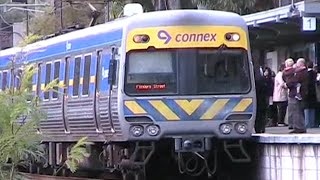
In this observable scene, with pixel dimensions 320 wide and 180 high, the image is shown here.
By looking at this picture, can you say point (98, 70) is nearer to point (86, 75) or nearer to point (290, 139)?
point (86, 75)

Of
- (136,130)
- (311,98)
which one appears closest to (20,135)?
(136,130)

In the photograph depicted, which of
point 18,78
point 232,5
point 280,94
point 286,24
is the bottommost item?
point 18,78

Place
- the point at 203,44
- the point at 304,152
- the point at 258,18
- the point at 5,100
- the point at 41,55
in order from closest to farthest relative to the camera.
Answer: the point at 5,100 → the point at 304,152 → the point at 203,44 → the point at 41,55 → the point at 258,18

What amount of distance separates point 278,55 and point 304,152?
44.7 feet

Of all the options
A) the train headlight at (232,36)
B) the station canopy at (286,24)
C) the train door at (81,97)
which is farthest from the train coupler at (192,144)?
the station canopy at (286,24)

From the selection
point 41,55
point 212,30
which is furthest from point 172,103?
point 41,55

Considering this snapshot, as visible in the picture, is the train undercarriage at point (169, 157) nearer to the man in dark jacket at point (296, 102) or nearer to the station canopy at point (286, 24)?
the man in dark jacket at point (296, 102)

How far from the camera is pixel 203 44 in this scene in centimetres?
1770

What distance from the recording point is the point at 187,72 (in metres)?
17.6

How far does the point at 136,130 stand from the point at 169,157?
1372mm

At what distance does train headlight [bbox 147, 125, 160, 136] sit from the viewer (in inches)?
684

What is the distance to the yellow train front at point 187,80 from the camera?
17406 mm

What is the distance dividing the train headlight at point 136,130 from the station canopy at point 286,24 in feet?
20.0

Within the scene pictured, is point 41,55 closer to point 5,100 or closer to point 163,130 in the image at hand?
point 163,130
